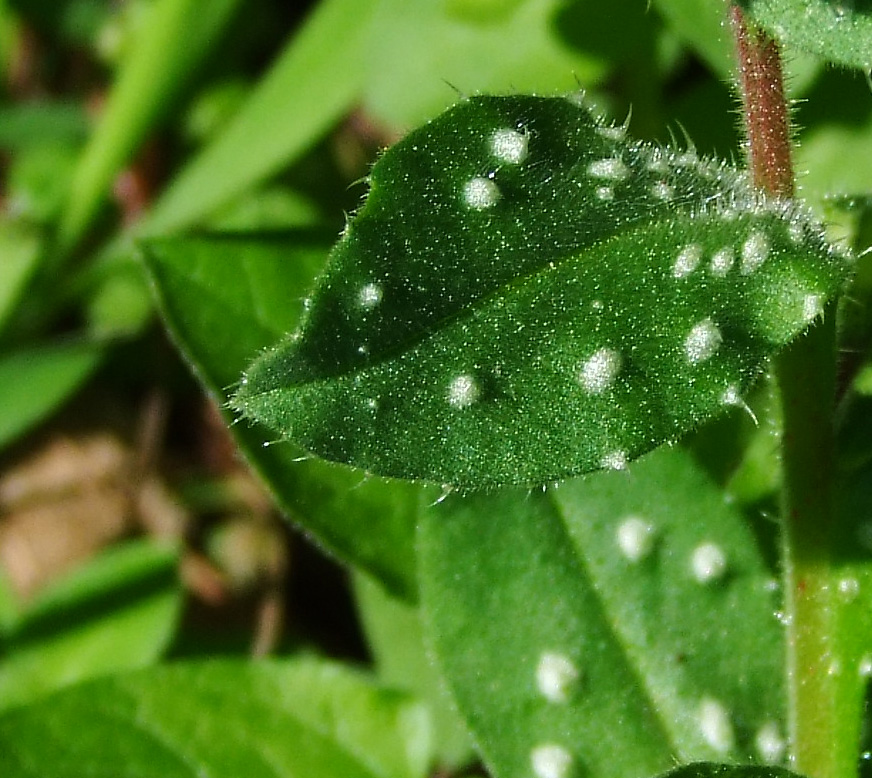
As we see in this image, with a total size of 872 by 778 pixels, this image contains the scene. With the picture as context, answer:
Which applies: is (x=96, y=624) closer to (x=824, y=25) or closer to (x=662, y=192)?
(x=662, y=192)

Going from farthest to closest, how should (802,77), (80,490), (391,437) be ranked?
(80,490), (802,77), (391,437)

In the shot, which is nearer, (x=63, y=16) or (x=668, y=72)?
(x=668, y=72)

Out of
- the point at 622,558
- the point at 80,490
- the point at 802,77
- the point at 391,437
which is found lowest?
the point at 80,490

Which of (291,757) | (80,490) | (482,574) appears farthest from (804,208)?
(80,490)

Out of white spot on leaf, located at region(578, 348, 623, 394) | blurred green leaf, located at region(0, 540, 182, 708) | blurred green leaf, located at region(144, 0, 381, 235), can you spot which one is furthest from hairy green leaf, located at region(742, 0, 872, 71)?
blurred green leaf, located at region(0, 540, 182, 708)

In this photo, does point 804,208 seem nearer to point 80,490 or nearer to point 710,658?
point 710,658
